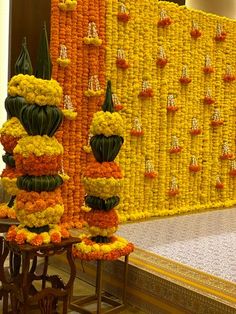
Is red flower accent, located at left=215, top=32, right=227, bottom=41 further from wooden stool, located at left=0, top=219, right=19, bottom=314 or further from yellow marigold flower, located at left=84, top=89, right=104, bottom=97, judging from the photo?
wooden stool, located at left=0, top=219, right=19, bottom=314

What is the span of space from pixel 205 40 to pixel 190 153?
125 centimetres

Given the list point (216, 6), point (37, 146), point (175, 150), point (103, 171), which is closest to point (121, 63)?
point (175, 150)

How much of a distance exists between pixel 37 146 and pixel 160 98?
2.66 metres

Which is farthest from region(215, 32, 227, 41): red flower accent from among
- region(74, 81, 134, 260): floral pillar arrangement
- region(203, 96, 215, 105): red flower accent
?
region(74, 81, 134, 260): floral pillar arrangement

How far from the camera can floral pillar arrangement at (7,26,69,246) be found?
2537 millimetres

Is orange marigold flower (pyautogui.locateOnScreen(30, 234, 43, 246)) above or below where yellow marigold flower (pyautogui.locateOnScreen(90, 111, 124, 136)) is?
below

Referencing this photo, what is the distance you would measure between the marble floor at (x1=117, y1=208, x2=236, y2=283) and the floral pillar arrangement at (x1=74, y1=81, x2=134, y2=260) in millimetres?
707

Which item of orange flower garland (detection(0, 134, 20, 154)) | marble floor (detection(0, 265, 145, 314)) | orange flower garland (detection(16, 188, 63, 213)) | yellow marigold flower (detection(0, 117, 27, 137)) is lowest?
marble floor (detection(0, 265, 145, 314))

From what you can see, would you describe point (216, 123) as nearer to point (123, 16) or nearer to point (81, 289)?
point (123, 16)

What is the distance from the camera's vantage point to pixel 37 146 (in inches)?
99.7

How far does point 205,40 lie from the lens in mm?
5383

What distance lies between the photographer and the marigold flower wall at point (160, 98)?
14.3 ft

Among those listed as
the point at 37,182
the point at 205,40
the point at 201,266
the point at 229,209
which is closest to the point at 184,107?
the point at 205,40

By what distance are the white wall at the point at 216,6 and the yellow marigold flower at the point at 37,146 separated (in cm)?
520
